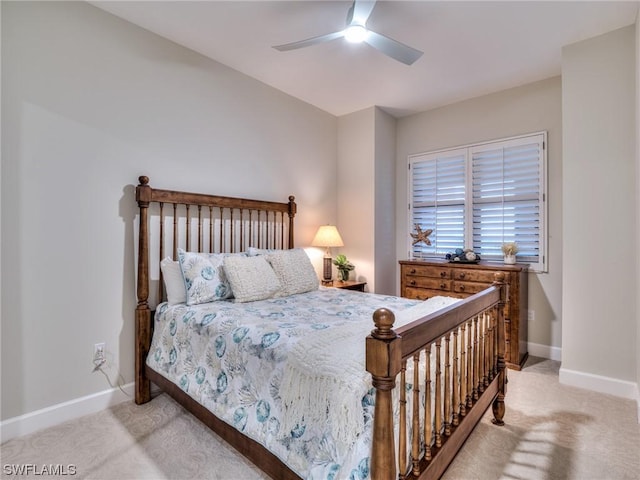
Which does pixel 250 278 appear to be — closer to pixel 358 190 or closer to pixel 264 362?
pixel 264 362

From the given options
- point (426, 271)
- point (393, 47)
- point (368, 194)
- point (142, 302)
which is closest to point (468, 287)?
point (426, 271)

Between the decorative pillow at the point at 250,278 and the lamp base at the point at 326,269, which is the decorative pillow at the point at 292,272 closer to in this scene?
the decorative pillow at the point at 250,278

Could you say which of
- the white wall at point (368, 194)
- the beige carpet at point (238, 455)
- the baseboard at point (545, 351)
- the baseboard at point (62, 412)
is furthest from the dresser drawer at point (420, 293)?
the baseboard at point (62, 412)

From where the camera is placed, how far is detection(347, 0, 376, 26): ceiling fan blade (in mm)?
1919

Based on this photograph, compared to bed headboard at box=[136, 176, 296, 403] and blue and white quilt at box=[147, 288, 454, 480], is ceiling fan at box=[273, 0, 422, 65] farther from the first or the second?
blue and white quilt at box=[147, 288, 454, 480]

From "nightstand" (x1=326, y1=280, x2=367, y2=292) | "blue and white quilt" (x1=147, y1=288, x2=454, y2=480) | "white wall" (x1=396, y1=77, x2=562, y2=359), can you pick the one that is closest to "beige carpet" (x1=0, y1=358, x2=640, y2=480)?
"blue and white quilt" (x1=147, y1=288, x2=454, y2=480)

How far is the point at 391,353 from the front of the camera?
104 cm

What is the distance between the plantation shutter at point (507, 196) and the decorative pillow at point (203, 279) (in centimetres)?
281

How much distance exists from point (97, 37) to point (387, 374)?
2.83 meters

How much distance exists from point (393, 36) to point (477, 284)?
2.34 metres

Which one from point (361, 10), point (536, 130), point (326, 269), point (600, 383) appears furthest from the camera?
point (326, 269)

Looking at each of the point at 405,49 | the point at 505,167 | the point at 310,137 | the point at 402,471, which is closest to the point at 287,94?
the point at 310,137

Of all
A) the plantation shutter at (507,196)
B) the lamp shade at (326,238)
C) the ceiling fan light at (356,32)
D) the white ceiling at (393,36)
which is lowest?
the lamp shade at (326,238)

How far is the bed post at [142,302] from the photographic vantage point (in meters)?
2.37
